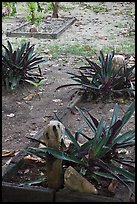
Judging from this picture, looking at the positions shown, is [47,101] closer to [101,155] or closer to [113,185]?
[101,155]

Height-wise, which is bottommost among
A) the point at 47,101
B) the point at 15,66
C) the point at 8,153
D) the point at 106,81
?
the point at 8,153

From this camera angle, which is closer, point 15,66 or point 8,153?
point 8,153

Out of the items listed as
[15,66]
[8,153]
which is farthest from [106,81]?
[8,153]

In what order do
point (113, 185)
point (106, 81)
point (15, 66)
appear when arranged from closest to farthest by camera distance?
1. point (113, 185)
2. point (106, 81)
3. point (15, 66)

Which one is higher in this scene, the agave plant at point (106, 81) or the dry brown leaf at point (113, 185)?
the agave plant at point (106, 81)

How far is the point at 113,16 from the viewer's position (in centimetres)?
1295

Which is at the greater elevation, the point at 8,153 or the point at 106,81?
the point at 106,81

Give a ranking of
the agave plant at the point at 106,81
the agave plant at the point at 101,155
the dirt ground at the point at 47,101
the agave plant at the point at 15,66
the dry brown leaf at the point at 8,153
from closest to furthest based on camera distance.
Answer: the agave plant at the point at 101,155 → the dry brown leaf at the point at 8,153 → the dirt ground at the point at 47,101 → the agave plant at the point at 106,81 → the agave plant at the point at 15,66

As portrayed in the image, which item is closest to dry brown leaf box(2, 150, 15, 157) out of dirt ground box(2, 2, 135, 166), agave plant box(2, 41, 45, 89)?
dirt ground box(2, 2, 135, 166)

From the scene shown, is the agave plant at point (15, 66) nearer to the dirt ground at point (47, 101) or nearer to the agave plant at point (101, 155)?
the dirt ground at point (47, 101)

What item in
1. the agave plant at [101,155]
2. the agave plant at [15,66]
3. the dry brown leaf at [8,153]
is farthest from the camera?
the agave plant at [15,66]

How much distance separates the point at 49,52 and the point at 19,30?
8.02ft

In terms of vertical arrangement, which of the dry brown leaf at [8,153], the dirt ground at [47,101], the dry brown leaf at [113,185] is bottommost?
the dry brown leaf at [8,153]

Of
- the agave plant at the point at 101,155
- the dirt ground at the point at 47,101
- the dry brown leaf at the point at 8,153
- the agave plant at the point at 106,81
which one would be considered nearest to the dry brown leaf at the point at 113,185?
the agave plant at the point at 101,155
